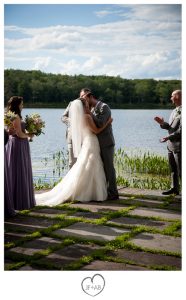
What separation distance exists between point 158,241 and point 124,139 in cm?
897

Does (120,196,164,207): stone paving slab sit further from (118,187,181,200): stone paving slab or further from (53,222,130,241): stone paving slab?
(53,222,130,241): stone paving slab

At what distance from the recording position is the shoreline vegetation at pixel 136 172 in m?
9.23

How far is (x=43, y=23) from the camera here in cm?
507

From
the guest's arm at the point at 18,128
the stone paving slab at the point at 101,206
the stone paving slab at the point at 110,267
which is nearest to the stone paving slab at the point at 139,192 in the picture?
the stone paving slab at the point at 101,206

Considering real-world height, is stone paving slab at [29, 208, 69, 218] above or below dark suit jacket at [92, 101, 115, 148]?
below

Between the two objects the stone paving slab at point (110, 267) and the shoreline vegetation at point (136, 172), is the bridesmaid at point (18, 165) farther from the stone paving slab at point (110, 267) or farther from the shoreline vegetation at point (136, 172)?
the stone paving slab at point (110, 267)

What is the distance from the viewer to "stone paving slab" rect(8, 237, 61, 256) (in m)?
4.76

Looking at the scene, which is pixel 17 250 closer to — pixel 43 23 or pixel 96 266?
pixel 96 266

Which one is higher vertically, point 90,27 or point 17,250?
point 90,27

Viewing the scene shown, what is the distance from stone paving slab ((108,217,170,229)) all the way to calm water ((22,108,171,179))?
4.15 meters

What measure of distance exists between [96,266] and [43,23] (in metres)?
2.58
